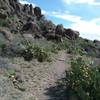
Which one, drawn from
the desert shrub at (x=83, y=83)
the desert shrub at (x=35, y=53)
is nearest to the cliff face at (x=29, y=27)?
the desert shrub at (x=35, y=53)

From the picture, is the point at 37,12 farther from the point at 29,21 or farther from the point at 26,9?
the point at 29,21

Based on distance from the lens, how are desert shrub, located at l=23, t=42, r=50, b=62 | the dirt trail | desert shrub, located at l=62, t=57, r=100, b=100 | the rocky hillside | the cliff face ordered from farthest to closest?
the cliff face → desert shrub, located at l=23, t=42, r=50, b=62 → the rocky hillside → the dirt trail → desert shrub, located at l=62, t=57, r=100, b=100

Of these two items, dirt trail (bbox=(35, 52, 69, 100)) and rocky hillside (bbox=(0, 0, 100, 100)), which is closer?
dirt trail (bbox=(35, 52, 69, 100))

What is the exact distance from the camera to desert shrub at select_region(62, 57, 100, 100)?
11.9 meters

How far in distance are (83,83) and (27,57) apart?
23.1 feet

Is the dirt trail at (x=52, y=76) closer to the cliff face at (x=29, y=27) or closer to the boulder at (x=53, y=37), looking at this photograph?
the cliff face at (x=29, y=27)

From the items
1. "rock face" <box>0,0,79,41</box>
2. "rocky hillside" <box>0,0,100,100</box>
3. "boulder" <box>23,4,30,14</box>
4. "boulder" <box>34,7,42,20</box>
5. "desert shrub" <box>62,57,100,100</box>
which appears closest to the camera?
"desert shrub" <box>62,57,100,100</box>

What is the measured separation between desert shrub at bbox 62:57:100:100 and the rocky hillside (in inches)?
42.2

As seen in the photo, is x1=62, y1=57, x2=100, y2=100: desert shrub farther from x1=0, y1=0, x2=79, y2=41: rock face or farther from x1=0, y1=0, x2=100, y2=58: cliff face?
x1=0, y1=0, x2=79, y2=41: rock face

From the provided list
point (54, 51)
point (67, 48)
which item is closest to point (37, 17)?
point (67, 48)

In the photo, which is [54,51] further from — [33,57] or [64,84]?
[64,84]

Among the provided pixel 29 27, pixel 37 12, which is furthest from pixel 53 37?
pixel 37 12

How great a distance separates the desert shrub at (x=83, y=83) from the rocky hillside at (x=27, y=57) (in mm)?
1073

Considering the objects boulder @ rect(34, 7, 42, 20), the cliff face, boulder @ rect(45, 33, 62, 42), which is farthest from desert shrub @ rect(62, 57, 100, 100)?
boulder @ rect(34, 7, 42, 20)
